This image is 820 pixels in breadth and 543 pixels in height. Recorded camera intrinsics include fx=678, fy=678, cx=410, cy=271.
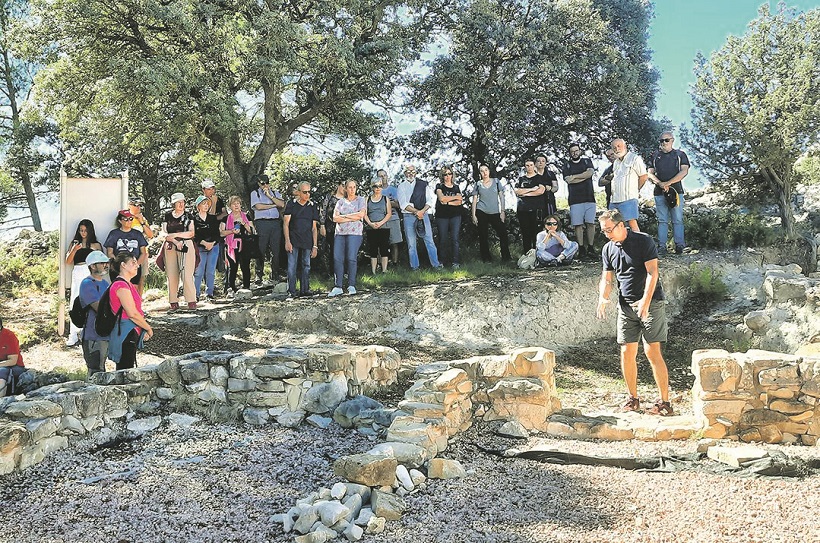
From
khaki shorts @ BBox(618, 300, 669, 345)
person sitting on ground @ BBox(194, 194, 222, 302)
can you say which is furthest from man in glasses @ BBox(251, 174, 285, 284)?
khaki shorts @ BBox(618, 300, 669, 345)

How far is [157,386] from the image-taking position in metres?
6.88

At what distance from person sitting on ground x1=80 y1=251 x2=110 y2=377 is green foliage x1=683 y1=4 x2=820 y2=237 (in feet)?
43.6

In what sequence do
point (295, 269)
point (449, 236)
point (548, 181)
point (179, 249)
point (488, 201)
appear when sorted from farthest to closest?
point (449, 236) → point (488, 201) → point (548, 181) → point (295, 269) → point (179, 249)

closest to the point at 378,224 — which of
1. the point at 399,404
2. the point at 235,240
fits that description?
the point at 235,240

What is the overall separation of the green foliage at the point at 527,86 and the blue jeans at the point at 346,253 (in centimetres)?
448

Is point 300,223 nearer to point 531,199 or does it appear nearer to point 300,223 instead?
point 300,223

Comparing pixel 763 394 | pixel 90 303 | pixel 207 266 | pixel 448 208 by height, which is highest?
pixel 448 208

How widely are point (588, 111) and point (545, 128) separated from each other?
1100 mm

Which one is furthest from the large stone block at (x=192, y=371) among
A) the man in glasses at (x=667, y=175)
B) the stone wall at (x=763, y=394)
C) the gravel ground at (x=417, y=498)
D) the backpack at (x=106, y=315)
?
the man in glasses at (x=667, y=175)

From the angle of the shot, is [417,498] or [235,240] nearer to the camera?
[417,498]

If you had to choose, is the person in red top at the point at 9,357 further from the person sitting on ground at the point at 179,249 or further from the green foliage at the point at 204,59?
the green foliage at the point at 204,59

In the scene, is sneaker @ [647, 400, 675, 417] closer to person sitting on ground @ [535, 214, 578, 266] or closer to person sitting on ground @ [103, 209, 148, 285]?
person sitting on ground @ [535, 214, 578, 266]

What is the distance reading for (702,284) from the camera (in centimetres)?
1141

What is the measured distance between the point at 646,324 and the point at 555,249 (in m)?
5.18
